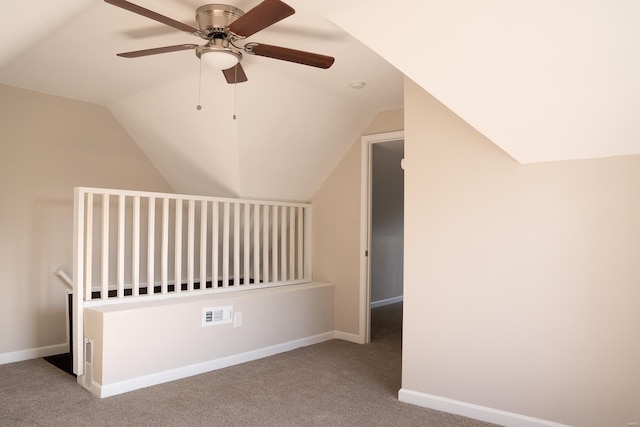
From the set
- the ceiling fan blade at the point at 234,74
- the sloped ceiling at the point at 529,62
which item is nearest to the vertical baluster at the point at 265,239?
the ceiling fan blade at the point at 234,74

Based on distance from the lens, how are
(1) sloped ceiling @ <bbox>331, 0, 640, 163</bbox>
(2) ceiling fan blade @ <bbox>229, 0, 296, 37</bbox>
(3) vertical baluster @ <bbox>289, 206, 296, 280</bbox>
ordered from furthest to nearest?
1. (3) vertical baluster @ <bbox>289, 206, 296, 280</bbox>
2. (2) ceiling fan blade @ <bbox>229, 0, 296, 37</bbox>
3. (1) sloped ceiling @ <bbox>331, 0, 640, 163</bbox>

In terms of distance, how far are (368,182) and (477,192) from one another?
1.83 metres

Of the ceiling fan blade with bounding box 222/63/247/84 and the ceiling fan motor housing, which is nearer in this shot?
the ceiling fan motor housing

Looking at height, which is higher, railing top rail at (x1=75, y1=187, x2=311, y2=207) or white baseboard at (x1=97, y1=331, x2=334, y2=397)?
railing top rail at (x1=75, y1=187, x2=311, y2=207)

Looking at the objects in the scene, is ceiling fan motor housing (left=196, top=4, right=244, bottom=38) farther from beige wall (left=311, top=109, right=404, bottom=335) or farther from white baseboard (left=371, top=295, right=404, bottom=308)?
white baseboard (left=371, top=295, right=404, bottom=308)

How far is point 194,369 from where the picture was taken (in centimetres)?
354

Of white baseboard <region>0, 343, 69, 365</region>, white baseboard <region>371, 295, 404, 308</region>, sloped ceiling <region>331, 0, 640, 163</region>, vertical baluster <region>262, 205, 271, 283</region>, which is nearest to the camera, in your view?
sloped ceiling <region>331, 0, 640, 163</region>

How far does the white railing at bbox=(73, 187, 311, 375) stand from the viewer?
10.7ft

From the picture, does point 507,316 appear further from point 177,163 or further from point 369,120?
point 177,163

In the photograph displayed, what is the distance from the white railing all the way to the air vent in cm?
24

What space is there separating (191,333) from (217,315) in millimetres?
254

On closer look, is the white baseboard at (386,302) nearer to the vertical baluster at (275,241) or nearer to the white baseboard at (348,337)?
the white baseboard at (348,337)

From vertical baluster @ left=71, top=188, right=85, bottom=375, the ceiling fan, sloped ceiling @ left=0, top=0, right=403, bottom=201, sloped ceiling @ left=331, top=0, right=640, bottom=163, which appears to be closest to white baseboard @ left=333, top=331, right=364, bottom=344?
sloped ceiling @ left=0, top=0, right=403, bottom=201

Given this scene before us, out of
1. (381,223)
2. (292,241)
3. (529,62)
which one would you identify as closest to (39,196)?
(292,241)
